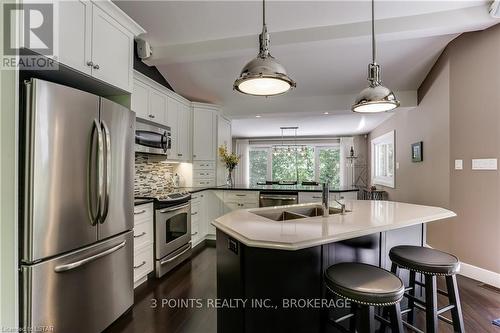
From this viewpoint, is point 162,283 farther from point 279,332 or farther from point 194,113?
point 194,113

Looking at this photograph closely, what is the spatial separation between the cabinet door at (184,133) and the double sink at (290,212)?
2.34 meters

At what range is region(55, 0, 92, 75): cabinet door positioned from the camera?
5.41ft

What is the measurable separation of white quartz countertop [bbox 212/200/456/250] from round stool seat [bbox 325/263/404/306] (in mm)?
199

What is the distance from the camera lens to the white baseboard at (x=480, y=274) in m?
2.67

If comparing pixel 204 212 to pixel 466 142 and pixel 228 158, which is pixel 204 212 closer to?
pixel 228 158

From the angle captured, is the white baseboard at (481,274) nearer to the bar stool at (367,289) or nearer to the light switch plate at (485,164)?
the light switch plate at (485,164)

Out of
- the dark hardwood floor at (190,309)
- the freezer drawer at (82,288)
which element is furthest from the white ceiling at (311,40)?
the dark hardwood floor at (190,309)

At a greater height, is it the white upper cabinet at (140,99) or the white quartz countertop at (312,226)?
the white upper cabinet at (140,99)

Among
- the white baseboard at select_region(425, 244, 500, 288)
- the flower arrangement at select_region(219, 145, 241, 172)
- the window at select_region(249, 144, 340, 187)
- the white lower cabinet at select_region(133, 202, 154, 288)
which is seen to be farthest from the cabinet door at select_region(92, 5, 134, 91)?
the window at select_region(249, 144, 340, 187)

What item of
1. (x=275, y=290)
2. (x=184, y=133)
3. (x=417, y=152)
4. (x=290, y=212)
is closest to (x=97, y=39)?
(x=290, y=212)

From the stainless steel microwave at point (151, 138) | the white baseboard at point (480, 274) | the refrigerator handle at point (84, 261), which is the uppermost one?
the stainless steel microwave at point (151, 138)

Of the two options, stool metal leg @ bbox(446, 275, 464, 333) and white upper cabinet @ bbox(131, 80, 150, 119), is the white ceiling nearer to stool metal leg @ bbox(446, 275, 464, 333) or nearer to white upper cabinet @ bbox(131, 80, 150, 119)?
white upper cabinet @ bbox(131, 80, 150, 119)

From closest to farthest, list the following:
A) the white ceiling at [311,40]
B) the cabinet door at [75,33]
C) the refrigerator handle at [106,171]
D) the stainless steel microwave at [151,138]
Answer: the cabinet door at [75,33] → the refrigerator handle at [106,171] → the white ceiling at [311,40] → the stainless steel microwave at [151,138]

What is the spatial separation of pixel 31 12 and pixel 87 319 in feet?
6.42
